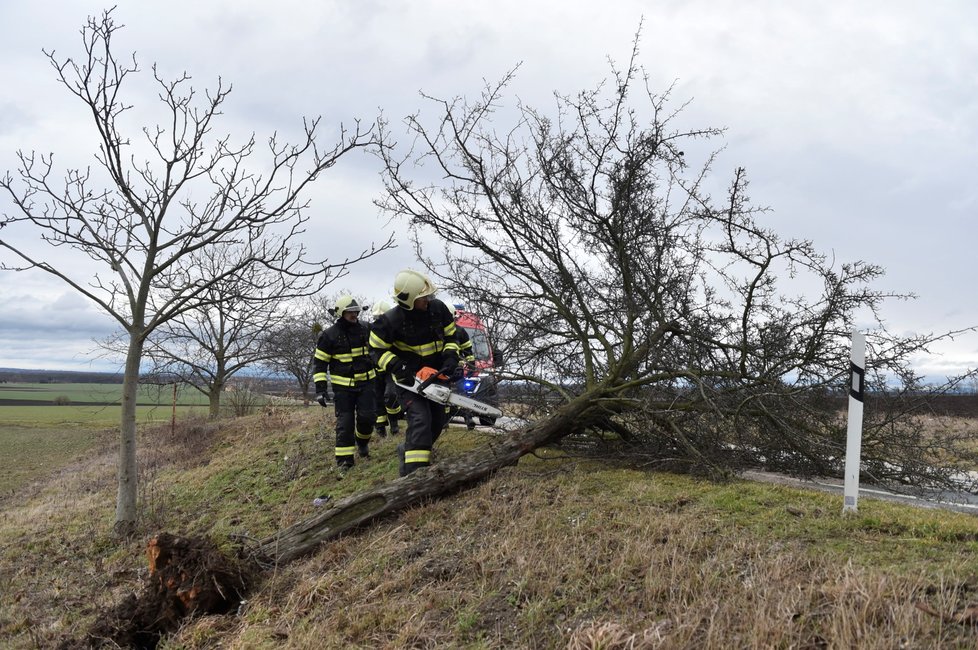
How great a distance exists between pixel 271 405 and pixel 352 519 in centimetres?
1464

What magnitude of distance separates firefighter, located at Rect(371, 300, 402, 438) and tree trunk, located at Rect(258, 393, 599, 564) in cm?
207

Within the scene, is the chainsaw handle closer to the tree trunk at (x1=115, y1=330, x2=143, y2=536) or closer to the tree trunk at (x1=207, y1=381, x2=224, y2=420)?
the tree trunk at (x1=115, y1=330, x2=143, y2=536)

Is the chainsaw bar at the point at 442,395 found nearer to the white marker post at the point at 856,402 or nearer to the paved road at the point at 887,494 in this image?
the paved road at the point at 887,494

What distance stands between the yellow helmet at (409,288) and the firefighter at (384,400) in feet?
5.19

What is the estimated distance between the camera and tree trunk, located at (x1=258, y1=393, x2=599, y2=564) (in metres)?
5.14

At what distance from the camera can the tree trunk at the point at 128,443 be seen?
736cm

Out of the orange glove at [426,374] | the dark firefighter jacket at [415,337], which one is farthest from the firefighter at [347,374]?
the orange glove at [426,374]

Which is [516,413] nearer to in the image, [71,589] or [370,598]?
[370,598]

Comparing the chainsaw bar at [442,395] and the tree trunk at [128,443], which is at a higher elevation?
the chainsaw bar at [442,395]

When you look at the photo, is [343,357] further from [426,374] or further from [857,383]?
[857,383]

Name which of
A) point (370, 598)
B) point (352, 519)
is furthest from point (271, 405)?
point (370, 598)

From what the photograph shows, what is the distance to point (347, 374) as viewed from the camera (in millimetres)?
8359

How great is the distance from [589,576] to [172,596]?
2854 mm

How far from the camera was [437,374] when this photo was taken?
641cm
